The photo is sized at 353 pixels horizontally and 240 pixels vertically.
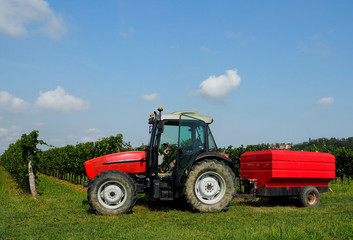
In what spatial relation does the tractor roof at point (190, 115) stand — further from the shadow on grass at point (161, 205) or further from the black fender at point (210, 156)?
the shadow on grass at point (161, 205)

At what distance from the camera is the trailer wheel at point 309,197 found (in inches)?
317

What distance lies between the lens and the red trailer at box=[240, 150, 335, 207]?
7.83 meters

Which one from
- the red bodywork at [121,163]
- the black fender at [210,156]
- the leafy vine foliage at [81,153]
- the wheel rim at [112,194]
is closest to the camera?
the wheel rim at [112,194]

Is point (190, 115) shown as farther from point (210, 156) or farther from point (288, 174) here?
point (288, 174)

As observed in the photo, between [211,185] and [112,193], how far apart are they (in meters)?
2.26

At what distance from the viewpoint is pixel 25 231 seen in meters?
5.51

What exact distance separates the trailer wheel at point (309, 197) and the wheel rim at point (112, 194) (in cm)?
451

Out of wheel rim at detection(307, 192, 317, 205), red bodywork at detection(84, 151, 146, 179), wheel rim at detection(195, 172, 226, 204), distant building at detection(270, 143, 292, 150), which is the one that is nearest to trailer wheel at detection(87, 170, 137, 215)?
red bodywork at detection(84, 151, 146, 179)

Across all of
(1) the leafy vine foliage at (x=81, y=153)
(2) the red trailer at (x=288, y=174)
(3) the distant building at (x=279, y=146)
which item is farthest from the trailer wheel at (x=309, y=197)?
(1) the leafy vine foliage at (x=81, y=153)

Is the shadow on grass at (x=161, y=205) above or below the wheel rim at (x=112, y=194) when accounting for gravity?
below

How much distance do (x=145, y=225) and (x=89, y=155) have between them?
1077 centimetres

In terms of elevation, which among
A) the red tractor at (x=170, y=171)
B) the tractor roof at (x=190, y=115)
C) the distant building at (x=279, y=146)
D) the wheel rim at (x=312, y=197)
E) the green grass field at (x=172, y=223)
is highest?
the tractor roof at (x=190, y=115)

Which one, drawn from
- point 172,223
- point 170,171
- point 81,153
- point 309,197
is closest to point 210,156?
point 170,171

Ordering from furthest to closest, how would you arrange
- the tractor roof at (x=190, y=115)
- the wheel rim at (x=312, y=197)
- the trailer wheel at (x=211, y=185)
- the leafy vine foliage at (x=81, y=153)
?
the leafy vine foliage at (x=81, y=153) → the wheel rim at (x=312, y=197) → the tractor roof at (x=190, y=115) → the trailer wheel at (x=211, y=185)
